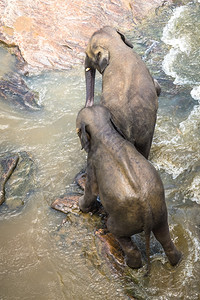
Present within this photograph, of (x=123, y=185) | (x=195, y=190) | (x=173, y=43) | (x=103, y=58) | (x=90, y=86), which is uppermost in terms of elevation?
(x=103, y=58)

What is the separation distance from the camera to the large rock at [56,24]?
8.05m

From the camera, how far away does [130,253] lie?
3.73 metres

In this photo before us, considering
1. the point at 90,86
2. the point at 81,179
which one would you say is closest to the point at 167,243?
the point at 81,179

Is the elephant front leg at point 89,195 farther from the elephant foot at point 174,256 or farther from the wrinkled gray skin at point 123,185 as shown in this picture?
the elephant foot at point 174,256

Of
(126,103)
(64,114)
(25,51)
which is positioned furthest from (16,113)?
(126,103)

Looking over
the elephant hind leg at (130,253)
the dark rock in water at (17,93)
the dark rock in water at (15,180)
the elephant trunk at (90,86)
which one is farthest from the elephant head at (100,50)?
the elephant hind leg at (130,253)

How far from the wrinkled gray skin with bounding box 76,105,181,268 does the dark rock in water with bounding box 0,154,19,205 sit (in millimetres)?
1508

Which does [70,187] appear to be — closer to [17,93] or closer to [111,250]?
[111,250]

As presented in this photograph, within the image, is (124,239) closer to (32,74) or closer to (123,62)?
(123,62)

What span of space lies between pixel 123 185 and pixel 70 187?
1.67 meters

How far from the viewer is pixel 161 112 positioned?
642 cm

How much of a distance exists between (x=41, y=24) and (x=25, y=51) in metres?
1.02

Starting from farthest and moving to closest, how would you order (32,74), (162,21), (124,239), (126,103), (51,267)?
1. (162,21)
2. (32,74)
3. (126,103)
4. (51,267)
5. (124,239)

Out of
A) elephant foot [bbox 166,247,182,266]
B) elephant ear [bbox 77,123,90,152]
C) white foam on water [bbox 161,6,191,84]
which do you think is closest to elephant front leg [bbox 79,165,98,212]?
elephant ear [bbox 77,123,90,152]
